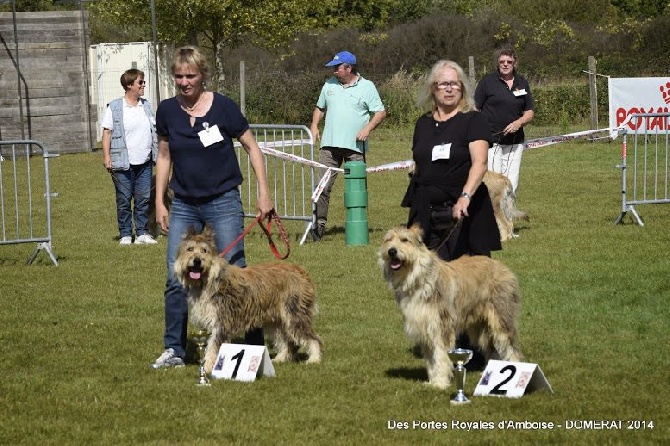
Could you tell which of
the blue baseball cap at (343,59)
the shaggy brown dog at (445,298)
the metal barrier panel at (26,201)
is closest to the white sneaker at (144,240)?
the metal barrier panel at (26,201)

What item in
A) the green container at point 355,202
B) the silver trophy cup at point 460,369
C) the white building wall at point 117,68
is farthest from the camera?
the white building wall at point 117,68

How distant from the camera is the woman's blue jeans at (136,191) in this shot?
13750 mm

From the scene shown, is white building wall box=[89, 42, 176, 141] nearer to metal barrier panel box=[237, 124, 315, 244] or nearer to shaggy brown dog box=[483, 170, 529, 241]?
metal barrier panel box=[237, 124, 315, 244]

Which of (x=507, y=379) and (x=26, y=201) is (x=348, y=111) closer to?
(x=507, y=379)

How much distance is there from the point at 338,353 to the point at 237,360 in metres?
1.09

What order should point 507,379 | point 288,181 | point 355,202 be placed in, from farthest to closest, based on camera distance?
1. point 288,181
2. point 355,202
3. point 507,379

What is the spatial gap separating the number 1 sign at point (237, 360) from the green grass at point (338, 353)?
0.35 ft

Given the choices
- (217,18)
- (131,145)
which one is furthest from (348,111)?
(217,18)

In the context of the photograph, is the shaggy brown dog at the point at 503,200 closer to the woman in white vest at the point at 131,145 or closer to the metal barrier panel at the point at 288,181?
the metal barrier panel at the point at 288,181

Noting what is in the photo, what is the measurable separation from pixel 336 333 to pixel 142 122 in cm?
568

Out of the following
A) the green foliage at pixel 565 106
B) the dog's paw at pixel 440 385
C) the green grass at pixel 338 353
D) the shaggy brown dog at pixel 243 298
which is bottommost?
the green grass at pixel 338 353

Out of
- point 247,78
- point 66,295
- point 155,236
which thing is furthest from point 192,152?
point 247,78

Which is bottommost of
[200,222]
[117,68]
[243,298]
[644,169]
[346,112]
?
[243,298]

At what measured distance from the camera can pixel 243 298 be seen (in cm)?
731
